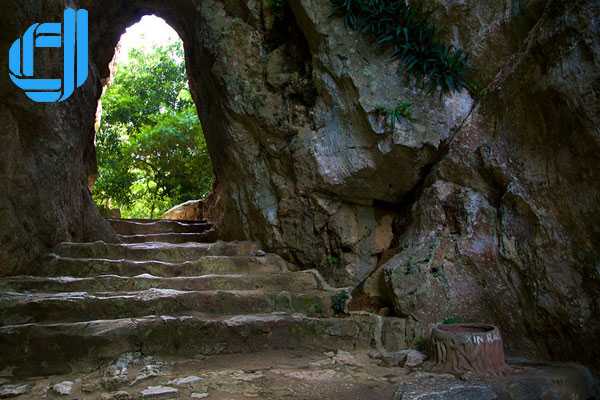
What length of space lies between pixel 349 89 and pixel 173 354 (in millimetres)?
3213

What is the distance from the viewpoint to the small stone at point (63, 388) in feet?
10.00

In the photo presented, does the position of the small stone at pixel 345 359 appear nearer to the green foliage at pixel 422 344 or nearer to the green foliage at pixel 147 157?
the green foliage at pixel 422 344

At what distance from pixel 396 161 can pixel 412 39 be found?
4.27 ft

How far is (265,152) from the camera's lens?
235 inches

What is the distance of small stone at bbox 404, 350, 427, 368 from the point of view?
352 centimetres

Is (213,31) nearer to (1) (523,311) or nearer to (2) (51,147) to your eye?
(2) (51,147)

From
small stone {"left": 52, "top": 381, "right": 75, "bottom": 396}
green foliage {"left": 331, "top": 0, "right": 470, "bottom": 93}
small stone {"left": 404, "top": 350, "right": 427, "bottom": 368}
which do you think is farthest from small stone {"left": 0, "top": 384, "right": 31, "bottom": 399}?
green foliage {"left": 331, "top": 0, "right": 470, "bottom": 93}

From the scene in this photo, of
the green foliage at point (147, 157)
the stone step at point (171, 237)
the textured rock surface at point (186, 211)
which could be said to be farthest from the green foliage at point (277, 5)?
the textured rock surface at point (186, 211)

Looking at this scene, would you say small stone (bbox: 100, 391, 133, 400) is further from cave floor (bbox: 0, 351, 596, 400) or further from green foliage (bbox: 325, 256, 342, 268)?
green foliage (bbox: 325, 256, 342, 268)

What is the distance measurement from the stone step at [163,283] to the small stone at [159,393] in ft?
5.25

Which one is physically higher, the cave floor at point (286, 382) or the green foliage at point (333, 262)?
the green foliage at point (333, 262)

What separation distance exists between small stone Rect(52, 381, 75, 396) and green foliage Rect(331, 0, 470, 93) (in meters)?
4.18

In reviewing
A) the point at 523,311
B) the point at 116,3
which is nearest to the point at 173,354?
the point at 523,311

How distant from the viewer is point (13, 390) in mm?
3037
